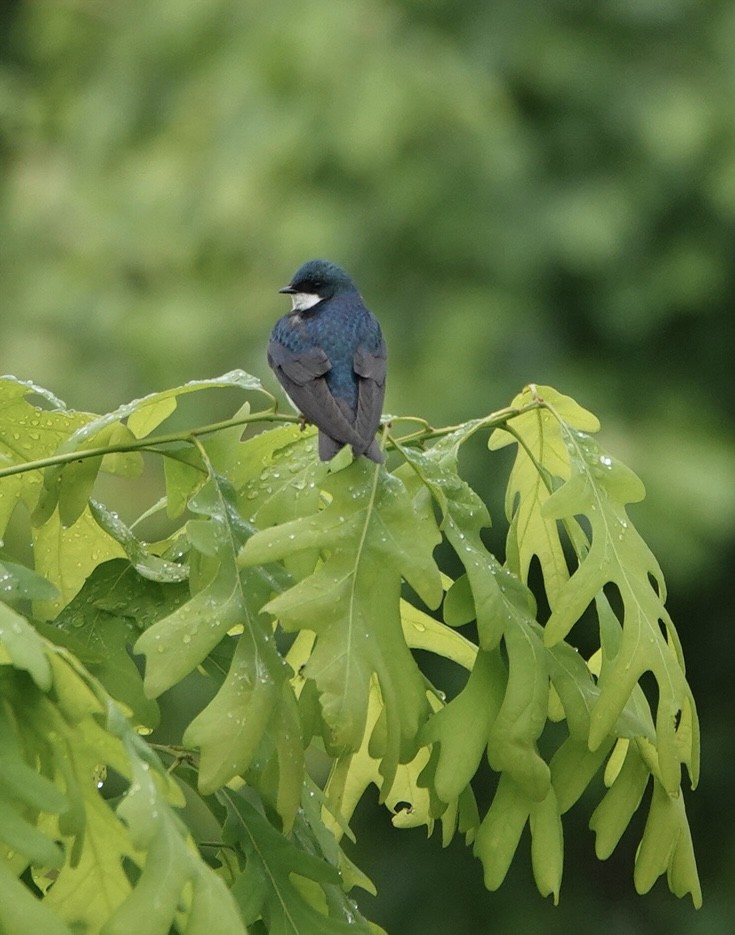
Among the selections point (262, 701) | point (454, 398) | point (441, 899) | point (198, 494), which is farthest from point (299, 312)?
point (441, 899)

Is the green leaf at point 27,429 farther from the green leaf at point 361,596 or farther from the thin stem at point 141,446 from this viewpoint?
the green leaf at point 361,596

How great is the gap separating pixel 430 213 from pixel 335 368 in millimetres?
4399

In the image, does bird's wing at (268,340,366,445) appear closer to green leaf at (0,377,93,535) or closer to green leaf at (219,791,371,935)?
green leaf at (0,377,93,535)

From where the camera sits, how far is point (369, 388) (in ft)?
6.88

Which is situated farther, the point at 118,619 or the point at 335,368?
the point at 335,368

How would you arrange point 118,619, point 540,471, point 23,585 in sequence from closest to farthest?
point 23,585 < point 118,619 < point 540,471

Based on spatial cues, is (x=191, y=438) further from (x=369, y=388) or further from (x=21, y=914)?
(x=21, y=914)

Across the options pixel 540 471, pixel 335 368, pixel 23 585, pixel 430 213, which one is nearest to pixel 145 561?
pixel 23 585

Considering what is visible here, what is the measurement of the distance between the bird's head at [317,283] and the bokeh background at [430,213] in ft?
9.03

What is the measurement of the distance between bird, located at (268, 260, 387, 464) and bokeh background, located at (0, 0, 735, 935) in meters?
3.24

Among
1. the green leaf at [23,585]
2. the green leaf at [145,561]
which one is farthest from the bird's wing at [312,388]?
the green leaf at [23,585]

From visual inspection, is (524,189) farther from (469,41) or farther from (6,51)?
(6,51)

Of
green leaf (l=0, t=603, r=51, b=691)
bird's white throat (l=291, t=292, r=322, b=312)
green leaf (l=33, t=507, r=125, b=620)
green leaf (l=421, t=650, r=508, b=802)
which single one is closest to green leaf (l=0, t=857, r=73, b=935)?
green leaf (l=0, t=603, r=51, b=691)

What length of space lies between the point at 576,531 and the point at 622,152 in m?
5.24
